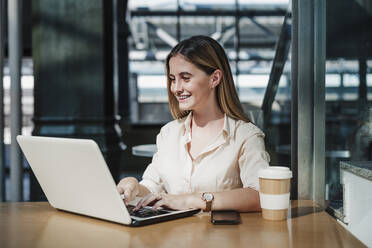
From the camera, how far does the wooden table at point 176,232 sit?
3.56 feet

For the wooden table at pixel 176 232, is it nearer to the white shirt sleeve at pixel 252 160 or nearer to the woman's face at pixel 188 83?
the white shirt sleeve at pixel 252 160

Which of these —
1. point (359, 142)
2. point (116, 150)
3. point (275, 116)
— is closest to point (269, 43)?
point (275, 116)

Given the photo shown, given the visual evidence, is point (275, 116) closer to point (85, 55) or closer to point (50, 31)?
point (85, 55)

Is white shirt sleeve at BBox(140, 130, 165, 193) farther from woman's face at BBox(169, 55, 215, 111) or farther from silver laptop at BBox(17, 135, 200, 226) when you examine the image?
silver laptop at BBox(17, 135, 200, 226)

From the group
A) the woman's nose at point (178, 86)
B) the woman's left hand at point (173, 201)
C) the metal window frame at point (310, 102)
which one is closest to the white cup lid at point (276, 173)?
the woman's left hand at point (173, 201)

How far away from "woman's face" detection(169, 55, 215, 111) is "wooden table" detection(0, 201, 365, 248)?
52 cm

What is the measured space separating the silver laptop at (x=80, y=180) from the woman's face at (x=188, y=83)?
0.51 meters

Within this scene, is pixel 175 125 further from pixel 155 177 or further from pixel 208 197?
pixel 208 197

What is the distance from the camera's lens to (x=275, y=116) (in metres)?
3.78

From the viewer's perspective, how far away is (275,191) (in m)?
1.29

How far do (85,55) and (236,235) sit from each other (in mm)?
2571

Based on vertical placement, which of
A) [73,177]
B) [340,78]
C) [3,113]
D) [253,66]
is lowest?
[73,177]

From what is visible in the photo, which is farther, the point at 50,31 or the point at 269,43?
the point at 269,43

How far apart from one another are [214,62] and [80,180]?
0.79m
